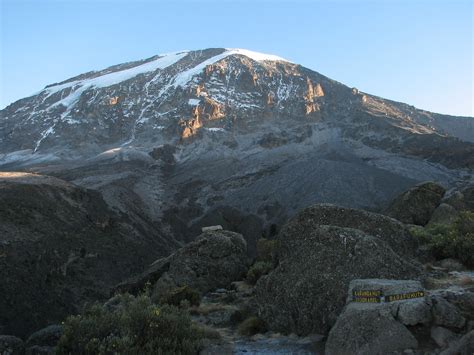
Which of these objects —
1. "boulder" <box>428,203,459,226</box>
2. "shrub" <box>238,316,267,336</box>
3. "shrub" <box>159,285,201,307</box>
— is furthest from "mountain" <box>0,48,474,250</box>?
"shrub" <box>238,316,267,336</box>

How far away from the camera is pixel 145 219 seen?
112 meters

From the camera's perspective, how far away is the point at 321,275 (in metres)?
9.99

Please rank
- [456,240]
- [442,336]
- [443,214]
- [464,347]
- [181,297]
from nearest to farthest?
[464,347] → [442,336] → [456,240] → [181,297] → [443,214]

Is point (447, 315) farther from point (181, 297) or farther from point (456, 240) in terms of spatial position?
point (181, 297)

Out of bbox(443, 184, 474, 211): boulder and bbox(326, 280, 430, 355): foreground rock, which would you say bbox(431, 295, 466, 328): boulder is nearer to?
bbox(326, 280, 430, 355): foreground rock

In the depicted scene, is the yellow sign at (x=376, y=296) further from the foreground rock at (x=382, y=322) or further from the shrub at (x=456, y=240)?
the shrub at (x=456, y=240)

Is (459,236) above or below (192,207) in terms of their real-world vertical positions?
above

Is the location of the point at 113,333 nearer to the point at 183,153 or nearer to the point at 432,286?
the point at 432,286

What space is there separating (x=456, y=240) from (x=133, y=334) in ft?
30.4

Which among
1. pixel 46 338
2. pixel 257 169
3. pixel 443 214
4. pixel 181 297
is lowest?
pixel 257 169

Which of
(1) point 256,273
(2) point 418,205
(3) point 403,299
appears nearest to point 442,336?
(3) point 403,299

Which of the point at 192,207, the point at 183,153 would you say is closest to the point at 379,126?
the point at 183,153

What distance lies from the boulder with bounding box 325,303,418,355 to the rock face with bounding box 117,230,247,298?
9725mm

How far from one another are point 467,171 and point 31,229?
9529 cm
